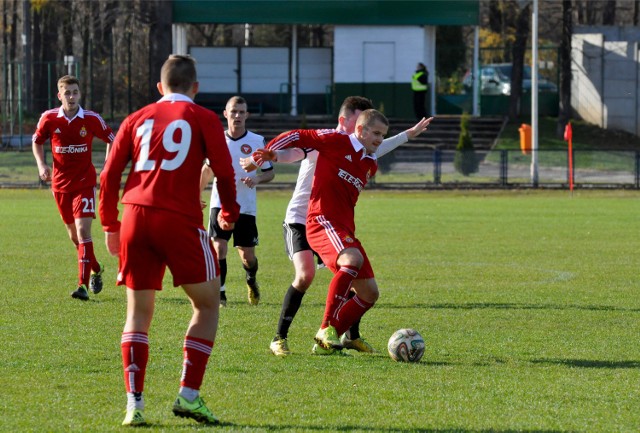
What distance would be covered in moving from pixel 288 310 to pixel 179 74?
9.48ft

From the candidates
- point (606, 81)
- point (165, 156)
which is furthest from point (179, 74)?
point (606, 81)

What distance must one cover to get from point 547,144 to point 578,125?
3.85m

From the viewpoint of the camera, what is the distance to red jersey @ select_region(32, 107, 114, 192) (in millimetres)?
11781

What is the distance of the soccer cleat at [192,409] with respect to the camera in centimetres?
595

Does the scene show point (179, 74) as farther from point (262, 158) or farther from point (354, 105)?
point (354, 105)

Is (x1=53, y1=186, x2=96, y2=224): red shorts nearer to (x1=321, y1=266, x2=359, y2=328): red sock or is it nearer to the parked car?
(x1=321, y1=266, x2=359, y2=328): red sock

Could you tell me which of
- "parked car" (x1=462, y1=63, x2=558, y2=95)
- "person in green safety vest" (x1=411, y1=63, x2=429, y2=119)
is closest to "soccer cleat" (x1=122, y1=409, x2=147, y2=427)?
"person in green safety vest" (x1=411, y1=63, x2=429, y2=119)

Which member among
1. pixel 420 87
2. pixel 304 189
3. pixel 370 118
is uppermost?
pixel 420 87

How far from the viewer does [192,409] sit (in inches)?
234

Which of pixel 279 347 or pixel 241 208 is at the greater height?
pixel 241 208

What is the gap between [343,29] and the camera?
42.6 meters

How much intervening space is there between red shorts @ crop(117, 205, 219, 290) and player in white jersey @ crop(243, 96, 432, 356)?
6.16ft

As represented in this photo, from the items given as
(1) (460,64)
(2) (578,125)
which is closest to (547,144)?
(2) (578,125)

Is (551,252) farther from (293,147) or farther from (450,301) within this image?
(293,147)
